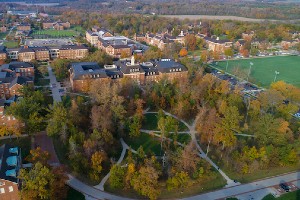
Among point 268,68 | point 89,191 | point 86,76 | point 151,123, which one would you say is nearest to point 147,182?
point 89,191

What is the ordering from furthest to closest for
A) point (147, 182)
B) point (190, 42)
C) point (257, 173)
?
1. point (190, 42)
2. point (257, 173)
3. point (147, 182)

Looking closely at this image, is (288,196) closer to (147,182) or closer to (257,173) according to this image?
(257,173)

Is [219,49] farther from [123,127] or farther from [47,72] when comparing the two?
[123,127]

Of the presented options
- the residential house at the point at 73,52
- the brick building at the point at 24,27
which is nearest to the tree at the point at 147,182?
the residential house at the point at 73,52

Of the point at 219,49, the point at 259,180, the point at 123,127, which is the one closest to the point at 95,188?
the point at 123,127

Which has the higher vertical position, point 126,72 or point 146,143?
point 126,72

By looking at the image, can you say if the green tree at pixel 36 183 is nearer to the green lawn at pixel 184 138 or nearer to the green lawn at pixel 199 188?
the green lawn at pixel 199 188

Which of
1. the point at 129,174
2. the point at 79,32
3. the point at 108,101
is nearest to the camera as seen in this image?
the point at 129,174
